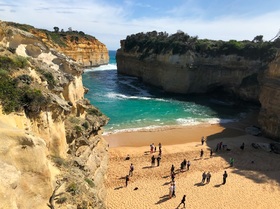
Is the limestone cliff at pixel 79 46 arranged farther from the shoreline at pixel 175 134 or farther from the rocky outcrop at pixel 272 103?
the rocky outcrop at pixel 272 103

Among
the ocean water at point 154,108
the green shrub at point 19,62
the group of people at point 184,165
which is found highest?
the green shrub at point 19,62

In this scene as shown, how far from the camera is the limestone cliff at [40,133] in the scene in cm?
819

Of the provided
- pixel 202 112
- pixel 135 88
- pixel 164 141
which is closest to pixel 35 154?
pixel 164 141

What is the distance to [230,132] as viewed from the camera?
31.7 metres

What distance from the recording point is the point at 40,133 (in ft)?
35.3

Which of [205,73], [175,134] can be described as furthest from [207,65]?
[175,134]

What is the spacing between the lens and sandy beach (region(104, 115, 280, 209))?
58.1 feet

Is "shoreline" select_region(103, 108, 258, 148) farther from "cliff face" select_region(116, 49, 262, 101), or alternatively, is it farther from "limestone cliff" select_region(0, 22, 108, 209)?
"cliff face" select_region(116, 49, 262, 101)

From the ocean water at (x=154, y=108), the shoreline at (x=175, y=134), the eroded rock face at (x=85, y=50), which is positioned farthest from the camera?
the eroded rock face at (x=85, y=50)

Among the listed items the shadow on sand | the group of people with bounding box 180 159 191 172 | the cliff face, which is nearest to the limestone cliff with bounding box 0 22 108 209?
the shadow on sand

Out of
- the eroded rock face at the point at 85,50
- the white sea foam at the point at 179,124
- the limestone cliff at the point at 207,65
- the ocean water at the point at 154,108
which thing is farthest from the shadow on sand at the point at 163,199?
the eroded rock face at the point at 85,50

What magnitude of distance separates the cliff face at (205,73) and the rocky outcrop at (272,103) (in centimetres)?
1275

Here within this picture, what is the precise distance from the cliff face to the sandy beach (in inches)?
704

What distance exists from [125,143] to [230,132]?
12.3 metres
